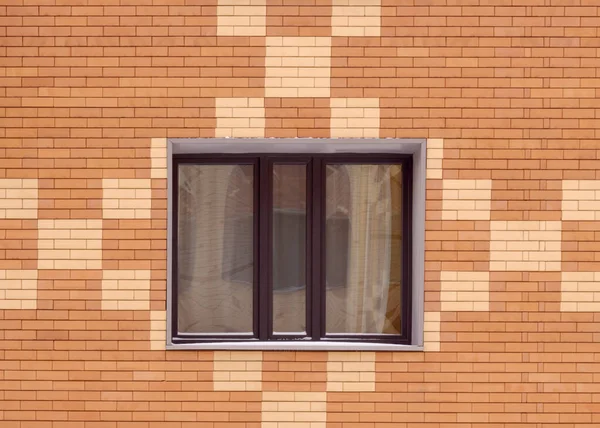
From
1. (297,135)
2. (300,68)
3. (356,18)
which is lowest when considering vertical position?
(297,135)

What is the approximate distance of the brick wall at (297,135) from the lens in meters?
3.72

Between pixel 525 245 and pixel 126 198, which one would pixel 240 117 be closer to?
pixel 126 198

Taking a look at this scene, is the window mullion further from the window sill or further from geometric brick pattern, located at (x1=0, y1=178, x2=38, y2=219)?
geometric brick pattern, located at (x1=0, y1=178, x2=38, y2=219)

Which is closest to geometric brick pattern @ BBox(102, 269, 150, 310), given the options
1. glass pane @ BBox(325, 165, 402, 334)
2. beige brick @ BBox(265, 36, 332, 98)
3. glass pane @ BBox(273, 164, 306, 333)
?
glass pane @ BBox(273, 164, 306, 333)

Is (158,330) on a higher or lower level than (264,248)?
lower

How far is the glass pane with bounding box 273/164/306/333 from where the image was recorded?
3904mm

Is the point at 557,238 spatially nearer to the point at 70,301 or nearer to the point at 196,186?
the point at 196,186

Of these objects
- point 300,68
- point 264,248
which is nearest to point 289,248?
point 264,248

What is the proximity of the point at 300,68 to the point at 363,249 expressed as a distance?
132 centimetres

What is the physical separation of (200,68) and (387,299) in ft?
6.72

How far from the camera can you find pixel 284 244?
3.92 meters

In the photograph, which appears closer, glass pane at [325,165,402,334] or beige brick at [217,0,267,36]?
beige brick at [217,0,267,36]

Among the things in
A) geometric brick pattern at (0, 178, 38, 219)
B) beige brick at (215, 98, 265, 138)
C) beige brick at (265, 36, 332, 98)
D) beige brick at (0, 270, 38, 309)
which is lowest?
beige brick at (0, 270, 38, 309)

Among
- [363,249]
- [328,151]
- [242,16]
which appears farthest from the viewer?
[363,249]
